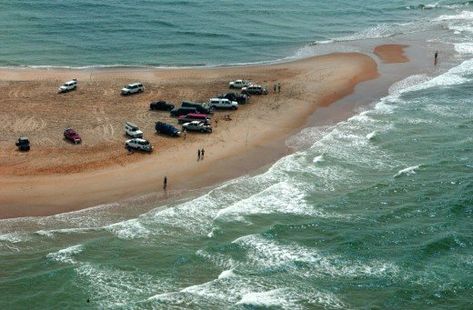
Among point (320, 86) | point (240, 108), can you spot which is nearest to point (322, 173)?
point (240, 108)

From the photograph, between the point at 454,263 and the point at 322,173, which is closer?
the point at 454,263

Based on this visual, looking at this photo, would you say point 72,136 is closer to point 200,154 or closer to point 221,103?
point 200,154

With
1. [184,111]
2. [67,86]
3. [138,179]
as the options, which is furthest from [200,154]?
[67,86]

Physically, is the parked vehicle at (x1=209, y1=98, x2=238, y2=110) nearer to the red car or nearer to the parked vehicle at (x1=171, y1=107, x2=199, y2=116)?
the parked vehicle at (x1=171, y1=107, x2=199, y2=116)

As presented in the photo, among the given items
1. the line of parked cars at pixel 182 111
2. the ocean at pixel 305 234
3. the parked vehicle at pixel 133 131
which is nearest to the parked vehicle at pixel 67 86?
the line of parked cars at pixel 182 111

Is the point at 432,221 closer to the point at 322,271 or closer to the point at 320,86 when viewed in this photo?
the point at 322,271

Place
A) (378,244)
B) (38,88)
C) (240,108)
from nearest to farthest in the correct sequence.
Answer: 1. (378,244)
2. (240,108)
3. (38,88)
